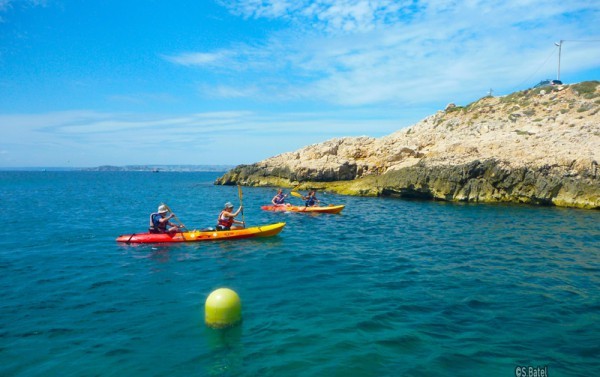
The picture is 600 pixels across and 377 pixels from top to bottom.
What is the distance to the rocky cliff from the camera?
31.2m

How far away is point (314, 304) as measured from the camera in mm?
10664

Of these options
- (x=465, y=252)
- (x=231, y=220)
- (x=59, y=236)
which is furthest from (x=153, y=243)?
(x=465, y=252)

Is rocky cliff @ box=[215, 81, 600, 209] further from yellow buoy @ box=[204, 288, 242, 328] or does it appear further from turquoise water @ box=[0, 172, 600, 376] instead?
yellow buoy @ box=[204, 288, 242, 328]

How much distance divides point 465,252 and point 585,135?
27.6 metres

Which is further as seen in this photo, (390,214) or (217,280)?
(390,214)

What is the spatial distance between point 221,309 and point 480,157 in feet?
107

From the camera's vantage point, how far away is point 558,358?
306 inches

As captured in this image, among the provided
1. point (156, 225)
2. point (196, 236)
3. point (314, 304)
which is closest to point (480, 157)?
point (196, 236)

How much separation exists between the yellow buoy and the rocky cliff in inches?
1147

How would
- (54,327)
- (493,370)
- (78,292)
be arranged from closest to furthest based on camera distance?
(493,370) → (54,327) → (78,292)

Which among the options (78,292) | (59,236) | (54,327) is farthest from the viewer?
(59,236)

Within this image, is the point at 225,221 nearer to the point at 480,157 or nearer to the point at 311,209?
the point at 311,209

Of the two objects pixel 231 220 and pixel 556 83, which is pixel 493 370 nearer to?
pixel 231 220

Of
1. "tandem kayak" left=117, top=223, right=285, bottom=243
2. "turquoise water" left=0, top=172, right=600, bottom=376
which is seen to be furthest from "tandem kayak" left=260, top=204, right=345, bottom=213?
"tandem kayak" left=117, top=223, right=285, bottom=243
